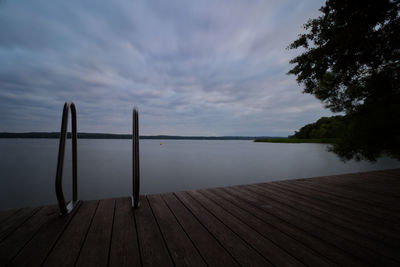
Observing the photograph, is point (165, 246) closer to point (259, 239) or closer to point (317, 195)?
point (259, 239)

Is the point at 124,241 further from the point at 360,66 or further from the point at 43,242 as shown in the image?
the point at 360,66

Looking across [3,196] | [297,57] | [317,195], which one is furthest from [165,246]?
[3,196]

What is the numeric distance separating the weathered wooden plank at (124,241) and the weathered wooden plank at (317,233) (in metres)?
1.34

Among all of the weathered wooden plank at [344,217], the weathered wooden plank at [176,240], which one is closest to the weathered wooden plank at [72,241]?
the weathered wooden plank at [176,240]

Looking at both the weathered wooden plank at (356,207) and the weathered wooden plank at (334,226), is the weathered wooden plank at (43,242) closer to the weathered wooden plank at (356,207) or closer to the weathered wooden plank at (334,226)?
the weathered wooden plank at (334,226)

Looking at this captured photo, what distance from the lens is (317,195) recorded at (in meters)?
2.73

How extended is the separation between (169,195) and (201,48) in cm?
1085

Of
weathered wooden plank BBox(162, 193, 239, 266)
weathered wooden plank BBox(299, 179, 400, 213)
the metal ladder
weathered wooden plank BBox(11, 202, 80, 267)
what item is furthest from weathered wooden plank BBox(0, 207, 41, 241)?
weathered wooden plank BBox(299, 179, 400, 213)

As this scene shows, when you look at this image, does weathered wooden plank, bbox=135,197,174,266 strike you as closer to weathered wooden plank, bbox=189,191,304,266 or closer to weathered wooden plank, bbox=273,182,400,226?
weathered wooden plank, bbox=189,191,304,266

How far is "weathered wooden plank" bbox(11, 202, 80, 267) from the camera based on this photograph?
1133 mm

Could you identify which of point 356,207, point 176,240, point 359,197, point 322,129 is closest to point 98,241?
point 176,240

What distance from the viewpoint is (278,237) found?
1.46 m

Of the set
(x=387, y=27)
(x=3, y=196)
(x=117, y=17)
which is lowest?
(x=3, y=196)

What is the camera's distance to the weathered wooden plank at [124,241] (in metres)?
1.15
